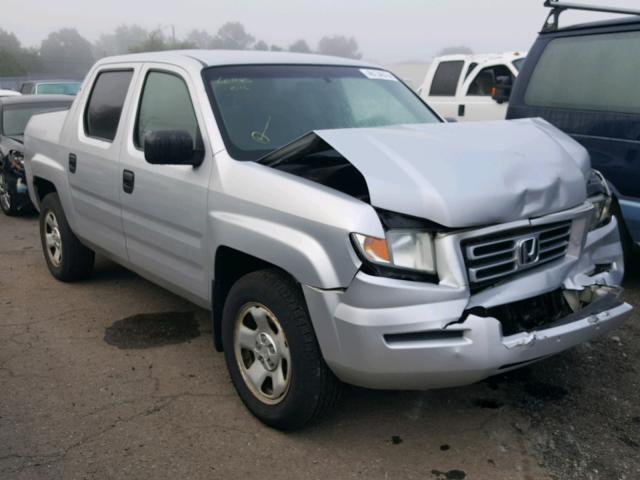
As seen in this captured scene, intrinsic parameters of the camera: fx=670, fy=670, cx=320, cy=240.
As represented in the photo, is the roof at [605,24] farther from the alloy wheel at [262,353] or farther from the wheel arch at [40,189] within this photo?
the wheel arch at [40,189]

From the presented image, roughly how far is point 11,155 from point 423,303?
23.7 feet

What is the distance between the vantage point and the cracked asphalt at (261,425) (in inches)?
114

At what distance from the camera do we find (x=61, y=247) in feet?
17.4

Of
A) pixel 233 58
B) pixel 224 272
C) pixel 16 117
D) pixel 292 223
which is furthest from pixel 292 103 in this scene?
pixel 16 117

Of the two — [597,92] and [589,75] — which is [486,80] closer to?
[589,75]

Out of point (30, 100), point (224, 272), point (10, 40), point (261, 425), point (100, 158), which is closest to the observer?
point (261, 425)

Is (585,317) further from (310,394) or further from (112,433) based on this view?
(112,433)

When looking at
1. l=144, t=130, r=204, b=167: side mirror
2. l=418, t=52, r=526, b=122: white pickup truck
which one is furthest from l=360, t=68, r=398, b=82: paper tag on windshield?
l=418, t=52, r=526, b=122: white pickup truck

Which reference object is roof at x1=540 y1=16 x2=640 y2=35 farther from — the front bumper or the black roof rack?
the front bumper

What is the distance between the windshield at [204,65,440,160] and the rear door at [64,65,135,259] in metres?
0.92

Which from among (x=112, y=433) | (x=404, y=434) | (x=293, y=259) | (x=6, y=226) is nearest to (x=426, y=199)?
(x=293, y=259)

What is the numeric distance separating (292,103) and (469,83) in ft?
23.7

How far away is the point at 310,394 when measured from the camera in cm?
289

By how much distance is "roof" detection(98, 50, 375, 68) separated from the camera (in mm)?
3871
